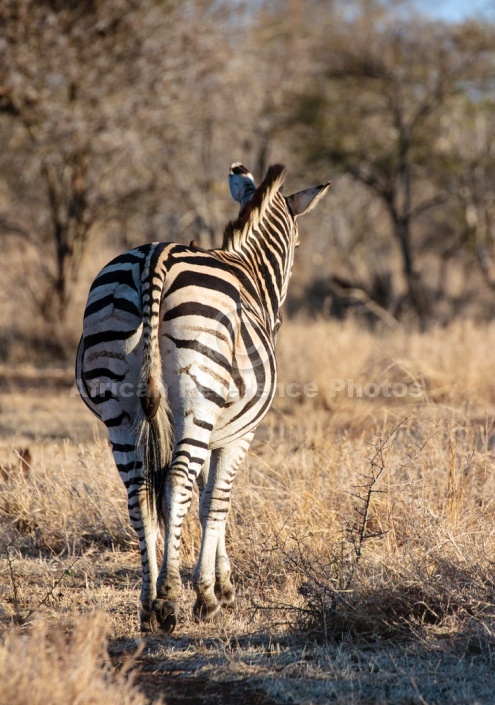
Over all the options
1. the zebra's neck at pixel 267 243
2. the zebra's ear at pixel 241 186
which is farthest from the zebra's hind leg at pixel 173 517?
the zebra's ear at pixel 241 186

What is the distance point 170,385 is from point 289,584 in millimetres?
1201

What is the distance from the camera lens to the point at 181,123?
12625 mm

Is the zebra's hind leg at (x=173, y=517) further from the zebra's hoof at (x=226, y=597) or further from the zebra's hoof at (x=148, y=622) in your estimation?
the zebra's hoof at (x=226, y=597)

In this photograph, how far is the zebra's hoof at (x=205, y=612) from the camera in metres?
3.84

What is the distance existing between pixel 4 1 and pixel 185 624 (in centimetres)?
904

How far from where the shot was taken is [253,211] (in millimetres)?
4688

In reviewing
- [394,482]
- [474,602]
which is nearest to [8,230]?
[394,482]

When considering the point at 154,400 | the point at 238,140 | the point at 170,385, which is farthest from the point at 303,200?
the point at 238,140

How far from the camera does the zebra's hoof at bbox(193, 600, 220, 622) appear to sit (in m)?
3.84

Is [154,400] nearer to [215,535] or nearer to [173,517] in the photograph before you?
[173,517]

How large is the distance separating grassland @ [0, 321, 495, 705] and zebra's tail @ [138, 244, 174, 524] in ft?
2.09

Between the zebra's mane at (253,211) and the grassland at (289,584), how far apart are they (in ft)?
4.20

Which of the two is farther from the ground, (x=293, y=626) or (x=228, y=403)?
(x=228, y=403)

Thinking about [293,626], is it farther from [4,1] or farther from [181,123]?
[181,123]
